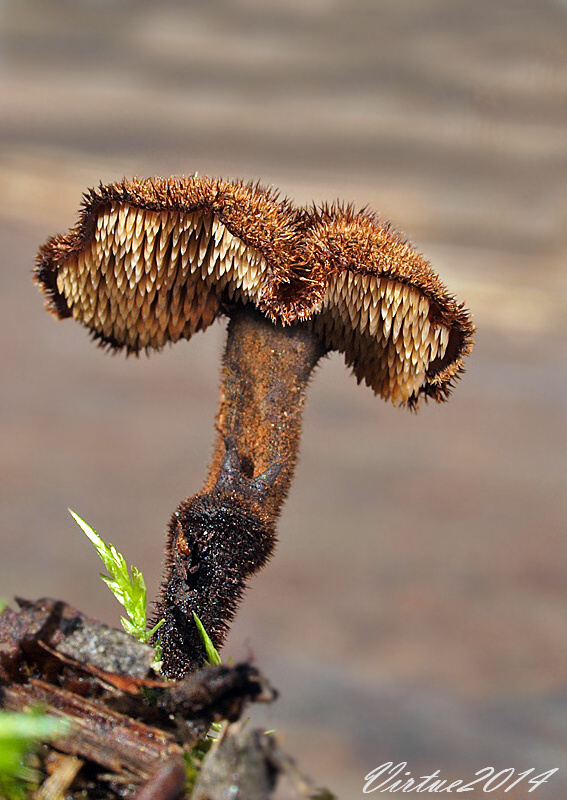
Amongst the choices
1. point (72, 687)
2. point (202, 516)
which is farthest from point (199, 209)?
point (72, 687)

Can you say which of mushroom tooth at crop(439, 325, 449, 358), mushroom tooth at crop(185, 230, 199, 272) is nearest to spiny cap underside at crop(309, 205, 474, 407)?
mushroom tooth at crop(439, 325, 449, 358)

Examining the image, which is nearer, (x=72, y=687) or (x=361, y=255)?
(x=72, y=687)

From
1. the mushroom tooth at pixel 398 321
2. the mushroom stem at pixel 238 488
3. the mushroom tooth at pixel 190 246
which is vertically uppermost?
the mushroom tooth at pixel 398 321

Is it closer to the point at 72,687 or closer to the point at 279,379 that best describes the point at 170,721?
the point at 72,687

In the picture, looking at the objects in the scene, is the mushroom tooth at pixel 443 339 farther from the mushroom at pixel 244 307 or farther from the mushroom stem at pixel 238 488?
the mushroom stem at pixel 238 488

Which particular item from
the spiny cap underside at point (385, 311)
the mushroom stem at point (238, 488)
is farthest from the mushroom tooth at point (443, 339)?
the mushroom stem at point (238, 488)

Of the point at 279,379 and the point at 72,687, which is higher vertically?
the point at 279,379

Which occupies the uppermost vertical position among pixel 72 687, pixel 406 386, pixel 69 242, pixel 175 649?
pixel 406 386

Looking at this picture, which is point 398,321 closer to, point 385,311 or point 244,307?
point 385,311
